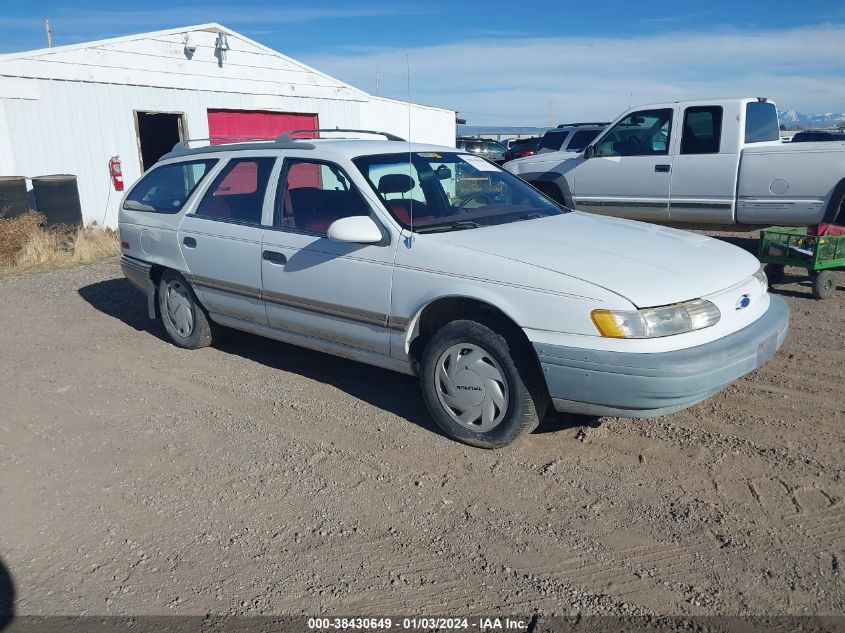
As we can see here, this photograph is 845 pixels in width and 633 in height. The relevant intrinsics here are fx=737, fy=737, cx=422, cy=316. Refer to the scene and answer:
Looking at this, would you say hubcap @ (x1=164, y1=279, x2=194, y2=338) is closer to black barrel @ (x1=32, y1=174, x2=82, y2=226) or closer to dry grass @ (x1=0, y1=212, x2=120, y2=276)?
dry grass @ (x1=0, y1=212, x2=120, y2=276)

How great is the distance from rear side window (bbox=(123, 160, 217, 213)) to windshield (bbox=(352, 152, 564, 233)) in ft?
5.95

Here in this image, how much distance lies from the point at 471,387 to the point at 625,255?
112 centimetres

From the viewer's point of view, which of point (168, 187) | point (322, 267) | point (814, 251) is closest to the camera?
point (322, 267)

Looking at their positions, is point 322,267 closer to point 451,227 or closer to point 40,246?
point 451,227

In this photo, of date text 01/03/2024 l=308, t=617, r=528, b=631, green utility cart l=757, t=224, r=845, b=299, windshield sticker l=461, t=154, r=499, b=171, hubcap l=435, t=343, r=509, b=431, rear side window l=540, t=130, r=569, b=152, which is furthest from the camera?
rear side window l=540, t=130, r=569, b=152

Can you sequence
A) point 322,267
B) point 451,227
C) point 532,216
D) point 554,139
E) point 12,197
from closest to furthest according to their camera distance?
point 451,227, point 322,267, point 532,216, point 12,197, point 554,139

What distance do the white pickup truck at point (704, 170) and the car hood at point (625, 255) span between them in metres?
4.32

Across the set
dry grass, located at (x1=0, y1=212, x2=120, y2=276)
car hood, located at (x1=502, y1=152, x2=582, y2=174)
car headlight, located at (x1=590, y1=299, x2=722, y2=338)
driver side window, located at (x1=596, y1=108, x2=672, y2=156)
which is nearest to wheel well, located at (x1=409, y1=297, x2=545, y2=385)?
car headlight, located at (x1=590, y1=299, x2=722, y2=338)

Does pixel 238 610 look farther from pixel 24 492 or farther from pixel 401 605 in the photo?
pixel 24 492

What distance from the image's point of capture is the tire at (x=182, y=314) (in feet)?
19.7

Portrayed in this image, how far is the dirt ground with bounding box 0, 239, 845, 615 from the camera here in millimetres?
2988

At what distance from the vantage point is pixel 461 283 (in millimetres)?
4043

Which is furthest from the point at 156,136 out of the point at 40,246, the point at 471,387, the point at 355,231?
the point at 471,387

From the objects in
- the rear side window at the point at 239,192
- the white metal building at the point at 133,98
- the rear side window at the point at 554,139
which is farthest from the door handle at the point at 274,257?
the rear side window at the point at 554,139
